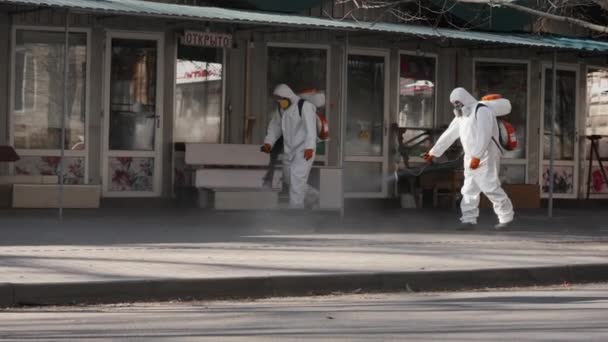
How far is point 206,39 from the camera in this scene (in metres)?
19.1

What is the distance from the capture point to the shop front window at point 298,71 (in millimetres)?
20422

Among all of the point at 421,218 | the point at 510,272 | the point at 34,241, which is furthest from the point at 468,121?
the point at 34,241

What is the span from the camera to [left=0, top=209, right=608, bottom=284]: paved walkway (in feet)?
38.0

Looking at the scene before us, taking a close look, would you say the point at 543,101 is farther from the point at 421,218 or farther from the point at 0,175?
the point at 0,175

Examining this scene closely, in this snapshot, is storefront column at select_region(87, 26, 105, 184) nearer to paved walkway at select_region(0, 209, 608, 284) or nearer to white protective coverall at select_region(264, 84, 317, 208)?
paved walkway at select_region(0, 209, 608, 284)

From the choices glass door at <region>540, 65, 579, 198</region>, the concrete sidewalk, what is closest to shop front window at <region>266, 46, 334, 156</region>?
the concrete sidewalk

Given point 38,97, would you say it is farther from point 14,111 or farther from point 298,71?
point 298,71

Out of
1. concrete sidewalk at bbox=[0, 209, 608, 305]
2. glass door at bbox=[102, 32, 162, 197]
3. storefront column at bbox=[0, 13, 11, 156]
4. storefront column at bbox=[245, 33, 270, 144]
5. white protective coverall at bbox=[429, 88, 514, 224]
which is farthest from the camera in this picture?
storefront column at bbox=[245, 33, 270, 144]

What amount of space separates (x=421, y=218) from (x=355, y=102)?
9.90 ft

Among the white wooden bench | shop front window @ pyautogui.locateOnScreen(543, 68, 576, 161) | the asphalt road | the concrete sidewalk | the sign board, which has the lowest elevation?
the asphalt road

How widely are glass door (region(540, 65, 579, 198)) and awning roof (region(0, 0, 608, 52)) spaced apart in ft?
8.78

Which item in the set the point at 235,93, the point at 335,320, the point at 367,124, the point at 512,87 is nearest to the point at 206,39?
the point at 235,93

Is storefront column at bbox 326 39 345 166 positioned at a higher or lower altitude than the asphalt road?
higher

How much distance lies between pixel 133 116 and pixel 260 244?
5.82 m
